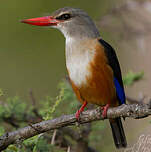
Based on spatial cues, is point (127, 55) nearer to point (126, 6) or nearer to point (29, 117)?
point (126, 6)

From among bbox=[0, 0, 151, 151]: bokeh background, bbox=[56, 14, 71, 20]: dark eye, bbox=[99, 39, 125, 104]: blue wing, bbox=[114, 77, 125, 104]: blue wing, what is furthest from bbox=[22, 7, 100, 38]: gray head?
bbox=[0, 0, 151, 151]: bokeh background

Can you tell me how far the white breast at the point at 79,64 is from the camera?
367 centimetres

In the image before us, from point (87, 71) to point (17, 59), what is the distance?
6.37 meters

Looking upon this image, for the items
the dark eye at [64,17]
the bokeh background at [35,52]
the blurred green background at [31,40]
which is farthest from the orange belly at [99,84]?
the blurred green background at [31,40]

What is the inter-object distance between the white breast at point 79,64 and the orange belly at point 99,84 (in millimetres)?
38

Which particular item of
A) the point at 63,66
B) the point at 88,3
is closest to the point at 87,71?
the point at 63,66

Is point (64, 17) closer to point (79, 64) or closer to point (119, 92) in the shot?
point (79, 64)

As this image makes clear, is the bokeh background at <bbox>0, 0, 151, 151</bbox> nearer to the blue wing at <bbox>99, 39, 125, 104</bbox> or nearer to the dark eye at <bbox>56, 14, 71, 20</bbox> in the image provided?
the dark eye at <bbox>56, 14, 71, 20</bbox>

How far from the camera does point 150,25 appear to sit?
5.26 meters

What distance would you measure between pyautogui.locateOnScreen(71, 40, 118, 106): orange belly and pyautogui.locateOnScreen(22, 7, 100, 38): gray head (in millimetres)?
433

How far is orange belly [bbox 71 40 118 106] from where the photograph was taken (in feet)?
12.0

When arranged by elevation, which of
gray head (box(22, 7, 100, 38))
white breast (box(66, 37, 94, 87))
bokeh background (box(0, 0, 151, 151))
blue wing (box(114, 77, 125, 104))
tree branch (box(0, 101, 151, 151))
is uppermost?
bokeh background (box(0, 0, 151, 151))

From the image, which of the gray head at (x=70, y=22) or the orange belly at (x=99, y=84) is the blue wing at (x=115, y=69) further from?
the gray head at (x=70, y=22)

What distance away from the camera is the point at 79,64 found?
371 centimetres
